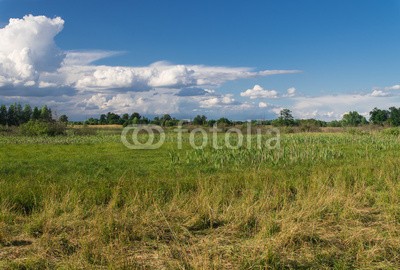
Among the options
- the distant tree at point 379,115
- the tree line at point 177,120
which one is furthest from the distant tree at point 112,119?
the distant tree at point 379,115

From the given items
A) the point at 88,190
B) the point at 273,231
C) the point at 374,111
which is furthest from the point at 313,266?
the point at 374,111

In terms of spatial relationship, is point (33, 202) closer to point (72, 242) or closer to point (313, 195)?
point (72, 242)

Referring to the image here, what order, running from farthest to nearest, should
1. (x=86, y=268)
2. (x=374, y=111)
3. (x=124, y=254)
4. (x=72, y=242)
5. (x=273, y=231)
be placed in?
1. (x=374, y=111)
2. (x=273, y=231)
3. (x=72, y=242)
4. (x=124, y=254)
5. (x=86, y=268)

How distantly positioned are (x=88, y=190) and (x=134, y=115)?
86.1m

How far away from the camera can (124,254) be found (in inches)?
195

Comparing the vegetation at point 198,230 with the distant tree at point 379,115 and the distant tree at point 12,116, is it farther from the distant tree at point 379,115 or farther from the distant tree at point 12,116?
the distant tree at point 379,115

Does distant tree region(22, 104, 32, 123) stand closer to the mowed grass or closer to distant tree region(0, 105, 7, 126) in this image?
distant tree region(0, 105, 7, 126)

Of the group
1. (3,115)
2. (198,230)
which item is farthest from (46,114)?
(198,230)

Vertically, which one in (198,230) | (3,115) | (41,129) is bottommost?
(198,230)

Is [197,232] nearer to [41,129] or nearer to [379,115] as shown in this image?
[41,129]

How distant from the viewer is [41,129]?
50.7 metres

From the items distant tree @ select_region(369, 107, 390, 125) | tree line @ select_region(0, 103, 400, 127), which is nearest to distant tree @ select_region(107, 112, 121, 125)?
tree line @ select_region(0, 103, 400, 127)

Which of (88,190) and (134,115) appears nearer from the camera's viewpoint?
(88,190)

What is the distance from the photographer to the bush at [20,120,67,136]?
50625mm
